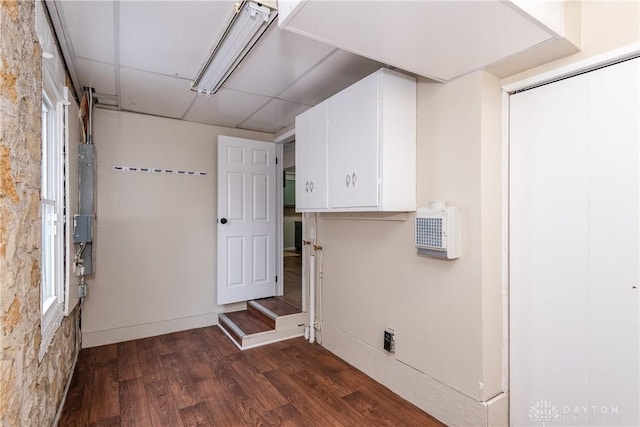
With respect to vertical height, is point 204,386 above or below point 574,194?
below

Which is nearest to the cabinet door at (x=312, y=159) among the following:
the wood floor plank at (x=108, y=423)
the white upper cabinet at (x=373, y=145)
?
the white upper cabinet at (x=373, y=145)

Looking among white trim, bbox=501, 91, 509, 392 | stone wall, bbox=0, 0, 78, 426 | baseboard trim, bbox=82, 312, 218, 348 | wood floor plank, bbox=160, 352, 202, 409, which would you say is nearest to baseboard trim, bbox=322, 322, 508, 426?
white trim, bbox=501, 91, 509, 392

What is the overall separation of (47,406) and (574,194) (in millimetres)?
3089

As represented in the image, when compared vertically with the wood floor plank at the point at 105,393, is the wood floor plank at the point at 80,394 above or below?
above

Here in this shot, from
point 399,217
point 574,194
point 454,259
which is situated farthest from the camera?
point 399,217

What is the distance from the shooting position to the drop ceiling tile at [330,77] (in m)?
2.25

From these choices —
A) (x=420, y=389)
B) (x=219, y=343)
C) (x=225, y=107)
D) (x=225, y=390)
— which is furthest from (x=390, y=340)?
(x=225, y=107)

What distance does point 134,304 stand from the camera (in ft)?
11.3

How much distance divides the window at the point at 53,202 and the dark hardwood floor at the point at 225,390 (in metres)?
0.73

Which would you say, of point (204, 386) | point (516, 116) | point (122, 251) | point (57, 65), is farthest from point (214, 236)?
point (516, 116)

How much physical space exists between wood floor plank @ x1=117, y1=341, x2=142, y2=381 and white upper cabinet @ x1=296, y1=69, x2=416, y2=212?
216 centimetres

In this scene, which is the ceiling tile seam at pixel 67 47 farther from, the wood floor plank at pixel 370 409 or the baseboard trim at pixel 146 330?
the wood floor plank at pixel 370 409

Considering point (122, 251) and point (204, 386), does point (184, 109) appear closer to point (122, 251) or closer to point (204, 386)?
point (122, 251)

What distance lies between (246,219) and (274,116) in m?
1.27
